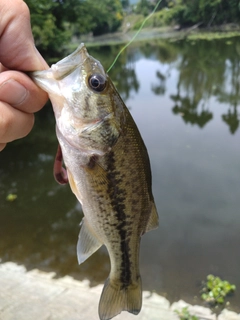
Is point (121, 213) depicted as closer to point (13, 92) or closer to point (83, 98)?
point (83, 98)

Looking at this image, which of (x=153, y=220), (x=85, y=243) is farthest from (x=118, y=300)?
(x=153, y=220)

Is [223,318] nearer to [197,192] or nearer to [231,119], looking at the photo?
[197,192]

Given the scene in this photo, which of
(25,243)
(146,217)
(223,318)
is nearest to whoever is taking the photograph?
(146,217)

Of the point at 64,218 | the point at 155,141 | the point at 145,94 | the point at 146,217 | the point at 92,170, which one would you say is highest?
the point at 92,170

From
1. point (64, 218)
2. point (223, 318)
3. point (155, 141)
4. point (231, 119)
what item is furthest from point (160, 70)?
point (223, 318)

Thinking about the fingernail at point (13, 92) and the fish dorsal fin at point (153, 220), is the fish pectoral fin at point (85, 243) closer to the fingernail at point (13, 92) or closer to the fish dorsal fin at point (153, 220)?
the fish dorsal fin at point (153, 220)

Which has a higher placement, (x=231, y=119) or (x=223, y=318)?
(x=223, y=318)
